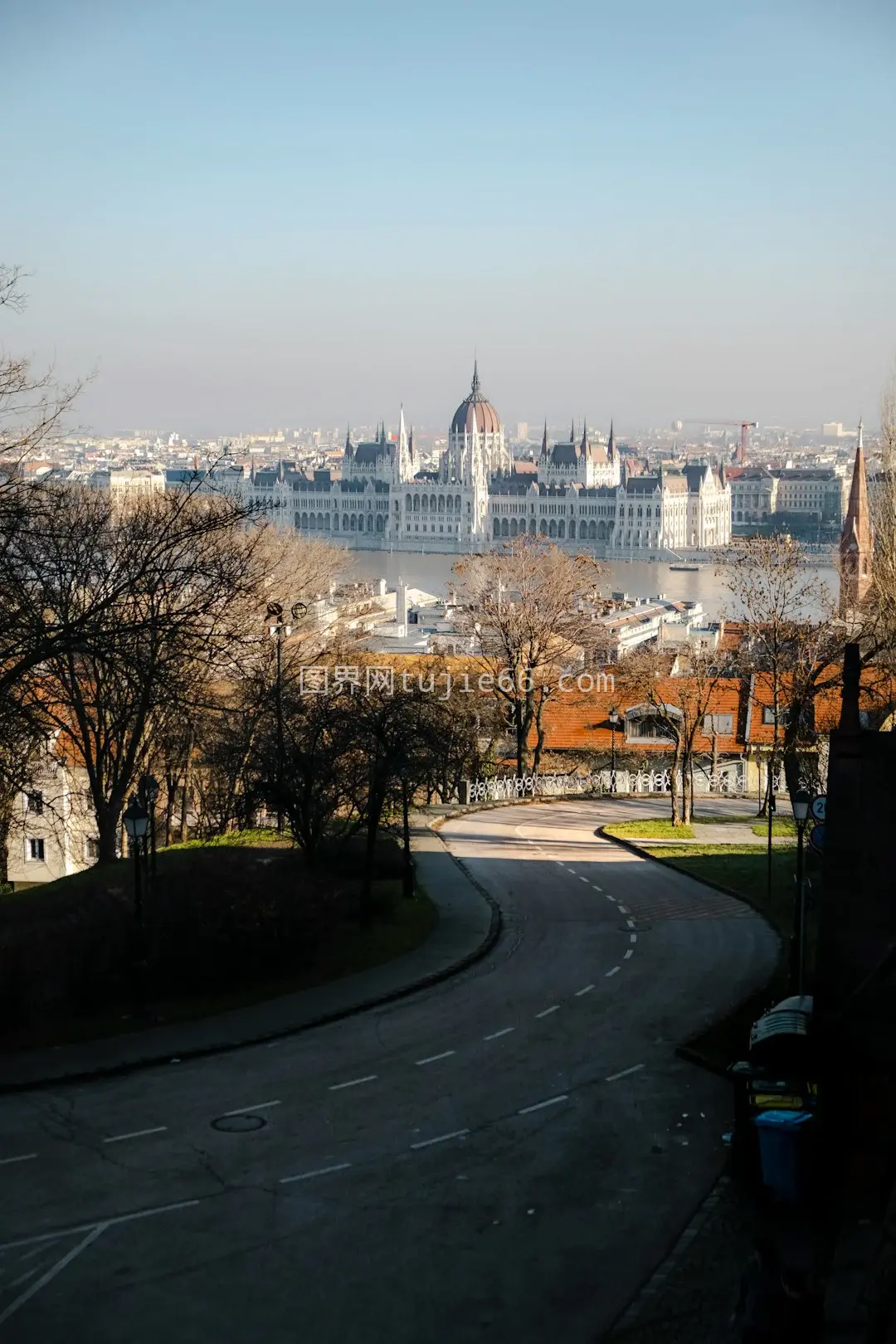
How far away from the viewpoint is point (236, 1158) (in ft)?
27.7

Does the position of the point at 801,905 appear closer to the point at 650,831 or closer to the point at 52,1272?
the point at 52,1272

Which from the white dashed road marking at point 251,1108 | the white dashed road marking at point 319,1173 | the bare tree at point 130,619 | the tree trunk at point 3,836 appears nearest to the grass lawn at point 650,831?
the bare tree at point 130,619

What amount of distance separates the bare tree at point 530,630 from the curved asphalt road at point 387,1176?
15.3 m

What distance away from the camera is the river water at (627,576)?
338 ft

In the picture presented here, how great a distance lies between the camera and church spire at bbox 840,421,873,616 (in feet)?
107

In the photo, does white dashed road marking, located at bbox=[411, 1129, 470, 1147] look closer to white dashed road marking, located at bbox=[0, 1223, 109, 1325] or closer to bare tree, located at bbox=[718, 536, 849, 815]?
white dashed road marking, located at bbox=[0, 1223, 109, 1325]

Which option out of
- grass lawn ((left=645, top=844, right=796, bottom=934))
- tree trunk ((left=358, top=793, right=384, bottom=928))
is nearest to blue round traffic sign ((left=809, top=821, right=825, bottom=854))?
grass lawn ((left=645, top=844, right=796, bottom=934))

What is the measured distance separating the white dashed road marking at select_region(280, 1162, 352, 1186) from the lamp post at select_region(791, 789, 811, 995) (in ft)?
11.6

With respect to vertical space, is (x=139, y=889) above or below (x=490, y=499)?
below

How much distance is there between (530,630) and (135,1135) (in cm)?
1999

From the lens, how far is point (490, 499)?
174m

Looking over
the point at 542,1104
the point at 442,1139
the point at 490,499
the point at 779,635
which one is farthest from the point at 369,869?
the point at 490,499

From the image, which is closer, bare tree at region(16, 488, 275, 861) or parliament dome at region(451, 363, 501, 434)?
bare tree at region(16, 488, 275, 861)

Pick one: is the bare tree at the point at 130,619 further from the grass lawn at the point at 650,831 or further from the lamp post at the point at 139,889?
the grass lawn at the point at 650,831
